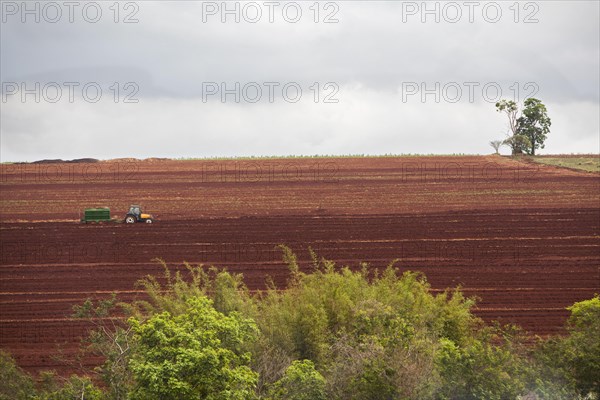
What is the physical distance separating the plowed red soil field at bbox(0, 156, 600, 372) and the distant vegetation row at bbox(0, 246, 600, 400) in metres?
9.04

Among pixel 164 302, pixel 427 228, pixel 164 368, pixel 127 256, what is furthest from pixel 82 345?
pixel 427 228

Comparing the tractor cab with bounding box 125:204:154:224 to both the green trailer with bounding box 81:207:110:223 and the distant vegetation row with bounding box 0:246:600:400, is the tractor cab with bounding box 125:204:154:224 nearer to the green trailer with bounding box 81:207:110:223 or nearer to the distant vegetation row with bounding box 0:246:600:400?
the green trailer with bounding box 81:207:110:223

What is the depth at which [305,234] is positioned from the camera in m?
51.1

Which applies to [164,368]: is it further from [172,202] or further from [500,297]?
[172,202]

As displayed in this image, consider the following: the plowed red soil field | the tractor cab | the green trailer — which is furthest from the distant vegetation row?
the green trailer

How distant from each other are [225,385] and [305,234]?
29.0 m

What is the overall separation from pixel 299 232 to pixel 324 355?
23.8 meters

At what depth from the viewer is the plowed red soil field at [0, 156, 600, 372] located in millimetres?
42188

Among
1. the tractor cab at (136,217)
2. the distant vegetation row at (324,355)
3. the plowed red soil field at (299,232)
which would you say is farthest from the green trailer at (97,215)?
the distant vegetation row at (324,355)

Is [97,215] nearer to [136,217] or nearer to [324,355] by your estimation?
[136,217]

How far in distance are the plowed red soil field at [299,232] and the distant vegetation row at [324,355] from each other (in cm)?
904

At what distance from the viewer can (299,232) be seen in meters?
51.5

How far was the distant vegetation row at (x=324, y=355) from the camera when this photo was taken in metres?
22.3

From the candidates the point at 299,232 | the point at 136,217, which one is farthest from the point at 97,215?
the point at 299,232
